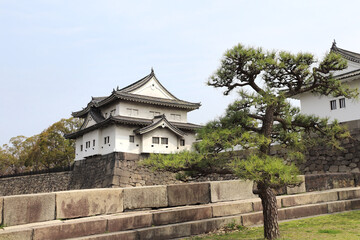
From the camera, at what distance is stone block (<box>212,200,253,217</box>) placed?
289 inches

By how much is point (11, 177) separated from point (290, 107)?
42312 mm

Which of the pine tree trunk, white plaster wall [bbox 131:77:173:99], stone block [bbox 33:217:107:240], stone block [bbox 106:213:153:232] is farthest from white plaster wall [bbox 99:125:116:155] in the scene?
the pine tree trunk

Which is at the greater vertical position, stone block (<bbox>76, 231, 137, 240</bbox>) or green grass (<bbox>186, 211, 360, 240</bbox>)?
stone block (<bbox>76, 231, 137, 240</bbox>)

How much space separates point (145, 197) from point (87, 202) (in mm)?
1377

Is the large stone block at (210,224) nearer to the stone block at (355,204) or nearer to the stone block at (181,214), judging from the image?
the stone block at (181,214)

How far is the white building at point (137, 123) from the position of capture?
26.4 meters

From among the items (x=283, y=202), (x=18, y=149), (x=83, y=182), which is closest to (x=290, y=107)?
(x=283, y=202)

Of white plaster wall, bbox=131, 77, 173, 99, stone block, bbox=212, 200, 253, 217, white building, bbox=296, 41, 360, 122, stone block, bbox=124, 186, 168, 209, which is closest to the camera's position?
stone block, bbox=124, 186, 168, 209

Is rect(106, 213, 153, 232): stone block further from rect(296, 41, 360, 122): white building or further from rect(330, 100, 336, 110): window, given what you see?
rect(330, 100, 336, 110): window

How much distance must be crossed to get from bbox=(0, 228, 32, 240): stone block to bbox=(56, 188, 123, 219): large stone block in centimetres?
86

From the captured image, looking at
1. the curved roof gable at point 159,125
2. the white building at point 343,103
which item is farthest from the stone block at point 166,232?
the curved roof gable at point 159,125

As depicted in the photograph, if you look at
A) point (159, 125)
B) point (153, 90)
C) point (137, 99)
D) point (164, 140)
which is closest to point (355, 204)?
point (159, 125)

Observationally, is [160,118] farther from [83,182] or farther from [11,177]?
[11,177]

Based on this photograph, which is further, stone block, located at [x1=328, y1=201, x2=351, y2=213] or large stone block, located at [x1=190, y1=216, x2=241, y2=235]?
stone block, located at [x1=328, y1=201, x2=351, y2=213]
